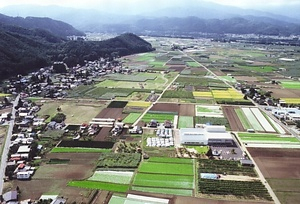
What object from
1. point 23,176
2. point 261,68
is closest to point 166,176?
point 23,176

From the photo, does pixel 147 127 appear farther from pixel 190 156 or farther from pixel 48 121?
pixel 48 121

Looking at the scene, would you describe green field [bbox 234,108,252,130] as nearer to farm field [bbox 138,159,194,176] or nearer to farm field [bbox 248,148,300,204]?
farm field [bbox 248,148,300,204]

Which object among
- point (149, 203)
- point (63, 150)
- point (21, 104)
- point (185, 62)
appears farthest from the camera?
point (185, 62)

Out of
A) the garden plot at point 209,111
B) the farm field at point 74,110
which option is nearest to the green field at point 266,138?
the garden plot at point 209,111

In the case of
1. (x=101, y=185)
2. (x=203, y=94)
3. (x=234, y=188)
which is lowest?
(x=101, y=185)

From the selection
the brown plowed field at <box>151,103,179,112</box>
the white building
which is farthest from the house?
the brown plowed field at <box>151,103,179,112</box>

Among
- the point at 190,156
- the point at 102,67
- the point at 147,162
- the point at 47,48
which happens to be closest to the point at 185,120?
the point at 190,156

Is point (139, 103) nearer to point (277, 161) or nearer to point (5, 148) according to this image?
point (5, 148)
